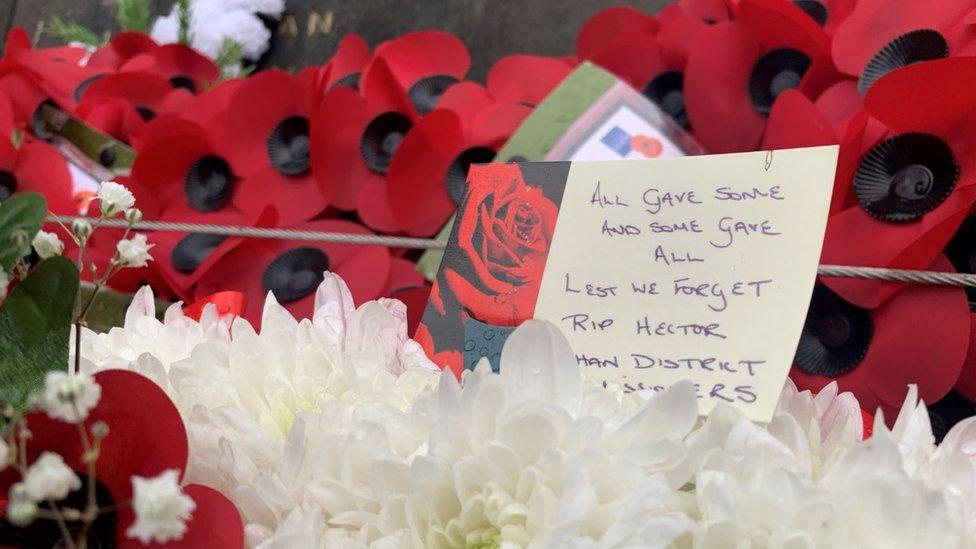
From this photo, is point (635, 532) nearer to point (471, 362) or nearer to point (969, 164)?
point (471, 362)

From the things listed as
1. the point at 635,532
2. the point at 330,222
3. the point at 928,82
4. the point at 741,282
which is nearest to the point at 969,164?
the point at 928,82

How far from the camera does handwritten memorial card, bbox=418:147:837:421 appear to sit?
0.48m

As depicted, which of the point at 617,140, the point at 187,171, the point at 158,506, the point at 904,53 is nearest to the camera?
the point at 158,506

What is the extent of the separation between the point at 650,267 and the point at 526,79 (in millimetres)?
596

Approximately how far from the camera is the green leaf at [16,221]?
1.37 ft

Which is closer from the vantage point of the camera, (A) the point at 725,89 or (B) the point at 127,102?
(A) the point at 725,89

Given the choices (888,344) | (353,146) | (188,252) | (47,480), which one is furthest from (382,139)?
(47,480)

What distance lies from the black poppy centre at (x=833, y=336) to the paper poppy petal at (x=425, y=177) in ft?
1.28

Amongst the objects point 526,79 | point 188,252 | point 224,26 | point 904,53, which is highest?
point 904,53

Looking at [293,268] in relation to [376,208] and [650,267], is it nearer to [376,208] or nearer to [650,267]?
[376,208]

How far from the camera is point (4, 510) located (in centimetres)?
39

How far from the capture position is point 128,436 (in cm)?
41

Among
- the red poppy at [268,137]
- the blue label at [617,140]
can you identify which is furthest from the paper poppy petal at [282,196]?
the blue label at [617,140]

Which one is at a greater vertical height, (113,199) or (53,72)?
(113,199)
